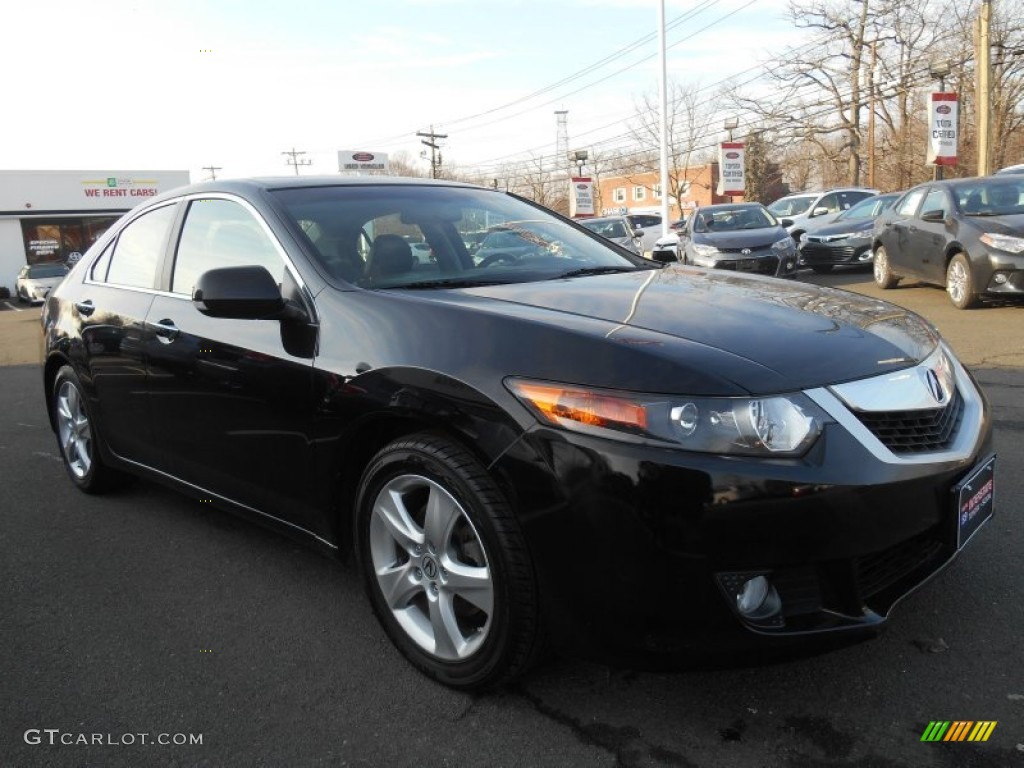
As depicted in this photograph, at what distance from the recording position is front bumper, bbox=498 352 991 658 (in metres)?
2.08

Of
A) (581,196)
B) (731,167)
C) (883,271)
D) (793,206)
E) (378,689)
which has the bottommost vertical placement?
(378,689)

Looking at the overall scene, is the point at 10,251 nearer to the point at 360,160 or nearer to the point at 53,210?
the point at 53,210

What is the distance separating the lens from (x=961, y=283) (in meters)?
10.1

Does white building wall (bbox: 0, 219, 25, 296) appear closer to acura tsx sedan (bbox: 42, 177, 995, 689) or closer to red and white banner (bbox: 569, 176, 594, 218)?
red and white banner (bbox: 569, 176, 594, 218)

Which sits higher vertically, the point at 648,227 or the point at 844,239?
the point at 648,227

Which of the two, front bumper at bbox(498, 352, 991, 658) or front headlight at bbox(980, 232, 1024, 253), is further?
front headlight at bbox(980, 232, 1024, 253)

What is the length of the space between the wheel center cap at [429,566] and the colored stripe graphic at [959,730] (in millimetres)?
1391

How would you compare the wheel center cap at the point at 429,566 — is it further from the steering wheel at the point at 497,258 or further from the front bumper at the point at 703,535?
the steering wheel at the point at 497,258

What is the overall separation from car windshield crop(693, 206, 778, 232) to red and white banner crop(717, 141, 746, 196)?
400 inches

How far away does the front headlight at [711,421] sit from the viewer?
6.93 feet

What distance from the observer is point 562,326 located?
243cm

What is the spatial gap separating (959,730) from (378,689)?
5.31ft

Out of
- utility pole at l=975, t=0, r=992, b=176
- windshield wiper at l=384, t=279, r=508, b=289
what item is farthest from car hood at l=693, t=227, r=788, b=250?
windshield wiper at l=384, t=279, r=508, b=289

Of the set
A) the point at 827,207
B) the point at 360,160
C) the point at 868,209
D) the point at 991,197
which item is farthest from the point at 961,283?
the point at 360,160
